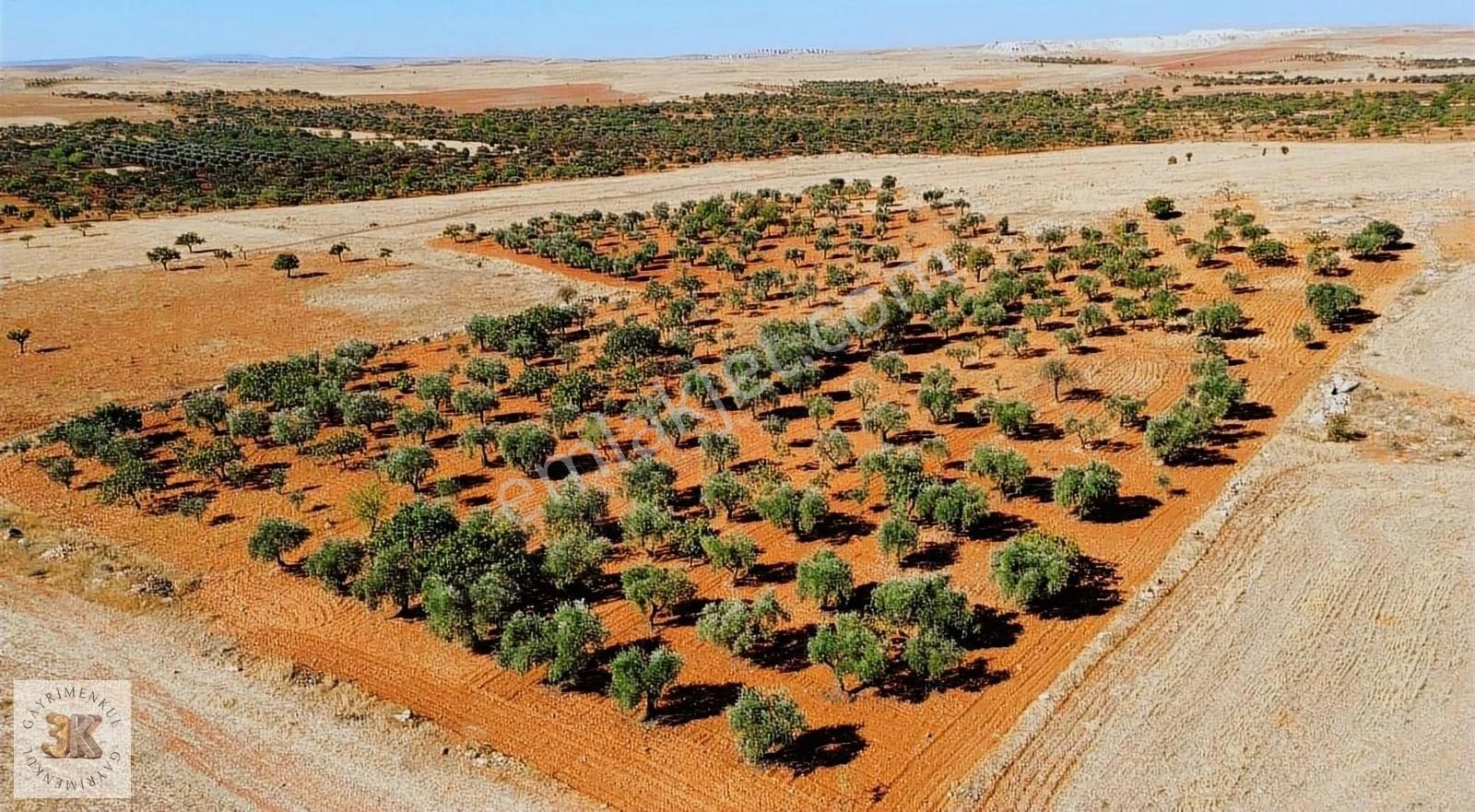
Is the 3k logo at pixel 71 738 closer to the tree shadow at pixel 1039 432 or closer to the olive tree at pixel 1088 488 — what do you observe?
the olive tree at pixel 1088 488

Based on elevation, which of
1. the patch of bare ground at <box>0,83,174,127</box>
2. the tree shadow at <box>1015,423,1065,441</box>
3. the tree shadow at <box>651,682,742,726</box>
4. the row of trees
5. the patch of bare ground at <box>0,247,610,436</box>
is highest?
the patch of bare ground at <box>0,83,174,127</box>

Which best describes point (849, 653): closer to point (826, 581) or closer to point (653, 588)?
point (826, 581)

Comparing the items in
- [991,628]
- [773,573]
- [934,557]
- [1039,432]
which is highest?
[1039,432]

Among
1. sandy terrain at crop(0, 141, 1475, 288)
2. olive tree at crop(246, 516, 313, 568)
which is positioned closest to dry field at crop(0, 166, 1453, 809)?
olive tree at crop(246, 516, 313, 568)

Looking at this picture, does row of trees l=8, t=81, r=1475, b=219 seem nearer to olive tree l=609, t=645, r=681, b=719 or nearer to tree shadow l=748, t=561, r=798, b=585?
tree shadow l=748, t=561, r=798, b=585

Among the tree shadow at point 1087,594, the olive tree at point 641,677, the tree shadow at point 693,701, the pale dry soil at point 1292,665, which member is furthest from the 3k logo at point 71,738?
the tree shadow at point 1087,594

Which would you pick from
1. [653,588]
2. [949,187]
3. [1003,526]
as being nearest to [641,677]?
[653,588]
